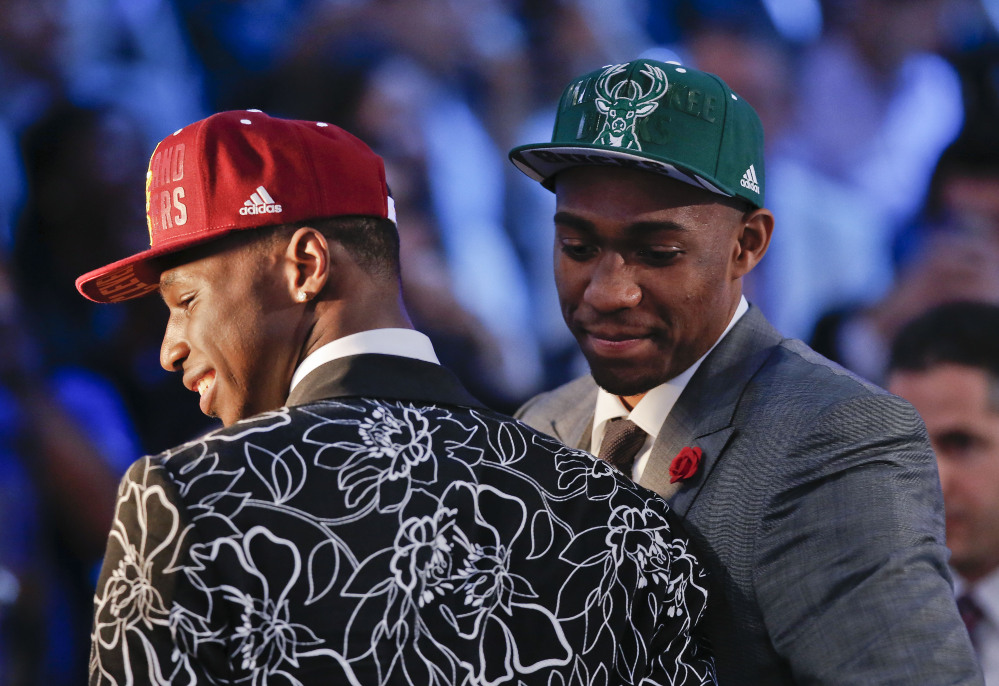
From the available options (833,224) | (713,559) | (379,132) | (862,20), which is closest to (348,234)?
(713,559)

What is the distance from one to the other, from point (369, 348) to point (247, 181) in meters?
0.30

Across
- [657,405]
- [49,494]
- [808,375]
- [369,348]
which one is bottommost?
[49,494]

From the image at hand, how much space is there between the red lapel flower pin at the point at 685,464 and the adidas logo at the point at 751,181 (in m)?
0.48

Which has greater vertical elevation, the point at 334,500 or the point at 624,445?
the point at 334,500

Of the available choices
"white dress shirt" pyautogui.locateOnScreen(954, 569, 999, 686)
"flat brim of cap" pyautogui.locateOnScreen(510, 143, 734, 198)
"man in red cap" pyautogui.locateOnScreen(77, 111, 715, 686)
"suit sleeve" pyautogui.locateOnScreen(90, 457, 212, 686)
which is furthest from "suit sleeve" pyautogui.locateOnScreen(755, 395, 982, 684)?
"white dress shirt" pyautogui.locateOnScreen(954, 569, 999, 686)

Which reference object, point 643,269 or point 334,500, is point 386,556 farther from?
point 643,269

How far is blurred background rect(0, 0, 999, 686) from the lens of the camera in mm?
3723

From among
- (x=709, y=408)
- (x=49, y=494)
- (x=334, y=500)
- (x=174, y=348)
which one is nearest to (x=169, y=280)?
(x=174, y=348)

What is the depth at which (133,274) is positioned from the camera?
5.44 ft

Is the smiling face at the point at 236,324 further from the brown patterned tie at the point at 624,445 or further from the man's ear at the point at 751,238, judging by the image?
the man's ear at the point at 751,238

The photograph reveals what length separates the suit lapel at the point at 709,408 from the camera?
1.75 meters

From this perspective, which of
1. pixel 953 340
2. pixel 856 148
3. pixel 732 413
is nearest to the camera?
pixel 732 413

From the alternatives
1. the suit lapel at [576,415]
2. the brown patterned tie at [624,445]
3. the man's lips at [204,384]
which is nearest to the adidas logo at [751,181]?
the brown patterned tie at [624,445]

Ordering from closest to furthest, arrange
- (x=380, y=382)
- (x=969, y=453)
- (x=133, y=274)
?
(x=380, y=382) → (x=133, y=274) → (x=969, y=453)
